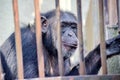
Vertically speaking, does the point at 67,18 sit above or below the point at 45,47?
above

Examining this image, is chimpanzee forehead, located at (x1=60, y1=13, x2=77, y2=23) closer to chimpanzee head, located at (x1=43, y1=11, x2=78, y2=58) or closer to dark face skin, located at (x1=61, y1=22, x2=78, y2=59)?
chimpanzee head, located at (x1=43, y1=11, x2=78, y2=58)

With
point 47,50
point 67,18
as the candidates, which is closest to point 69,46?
point 47,50

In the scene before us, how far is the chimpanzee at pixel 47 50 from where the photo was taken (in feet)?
8.25

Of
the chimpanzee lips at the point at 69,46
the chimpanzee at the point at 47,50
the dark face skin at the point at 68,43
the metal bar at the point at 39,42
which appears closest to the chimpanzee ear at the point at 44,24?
the chimpanzee at the point at 47,50

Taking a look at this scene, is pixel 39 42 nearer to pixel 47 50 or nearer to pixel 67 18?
pixel 47 50

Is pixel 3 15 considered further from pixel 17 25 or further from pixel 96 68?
pixel 17 25

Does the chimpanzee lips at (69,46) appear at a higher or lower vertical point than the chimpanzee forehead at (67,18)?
lower

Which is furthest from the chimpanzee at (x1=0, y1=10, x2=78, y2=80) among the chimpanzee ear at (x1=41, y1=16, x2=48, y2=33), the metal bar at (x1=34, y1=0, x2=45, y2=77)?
the metal bar at (x1=34, y1=0, x2=45, y2=77)

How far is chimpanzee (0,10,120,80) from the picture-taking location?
99.0 inches

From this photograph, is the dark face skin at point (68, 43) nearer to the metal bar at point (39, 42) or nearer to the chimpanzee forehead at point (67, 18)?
the chimpanzee forehead at point (67, 18)

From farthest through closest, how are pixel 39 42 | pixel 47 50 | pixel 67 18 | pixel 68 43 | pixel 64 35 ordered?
pixel 67 18 → pixel 47 50 → pixel 64 35 → pixel 68 43 → pixel 39 42

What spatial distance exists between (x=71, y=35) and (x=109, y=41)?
562 millimetres

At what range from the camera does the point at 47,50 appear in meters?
2.87

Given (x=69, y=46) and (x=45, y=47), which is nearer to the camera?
(x=69, y=46)
